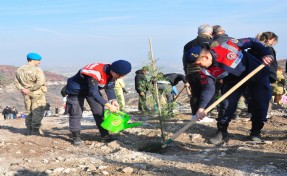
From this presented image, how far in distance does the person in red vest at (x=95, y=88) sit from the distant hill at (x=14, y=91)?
1534cm

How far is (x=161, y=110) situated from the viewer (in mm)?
5859

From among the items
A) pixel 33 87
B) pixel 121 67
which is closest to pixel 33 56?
pixel 33 87

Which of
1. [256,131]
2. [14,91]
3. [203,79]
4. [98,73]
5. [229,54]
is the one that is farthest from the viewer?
[14,91]

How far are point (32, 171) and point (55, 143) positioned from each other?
1683 millimetres

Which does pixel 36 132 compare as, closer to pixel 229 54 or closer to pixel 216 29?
pixel 216 29

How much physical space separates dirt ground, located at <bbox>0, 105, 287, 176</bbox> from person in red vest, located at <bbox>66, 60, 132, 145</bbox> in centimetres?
44

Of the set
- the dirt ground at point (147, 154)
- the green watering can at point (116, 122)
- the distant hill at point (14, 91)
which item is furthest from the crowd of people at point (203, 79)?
the distant hill at point (14, 91)

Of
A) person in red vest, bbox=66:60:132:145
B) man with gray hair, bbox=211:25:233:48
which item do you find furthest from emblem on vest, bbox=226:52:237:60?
person in red vest, bbox=66:60:132:145

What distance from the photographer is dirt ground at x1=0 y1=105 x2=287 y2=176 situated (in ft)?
13.4

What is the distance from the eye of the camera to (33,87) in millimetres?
6672

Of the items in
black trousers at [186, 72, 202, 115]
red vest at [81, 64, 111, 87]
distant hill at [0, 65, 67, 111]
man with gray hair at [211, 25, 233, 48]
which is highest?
man with gray hair at [211, 25, 233, 48]

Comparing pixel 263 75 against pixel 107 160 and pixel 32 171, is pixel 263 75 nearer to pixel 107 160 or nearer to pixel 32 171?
pixel 107 160

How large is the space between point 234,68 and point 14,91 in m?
23.6

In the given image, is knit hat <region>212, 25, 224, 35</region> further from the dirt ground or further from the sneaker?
the sneaker
